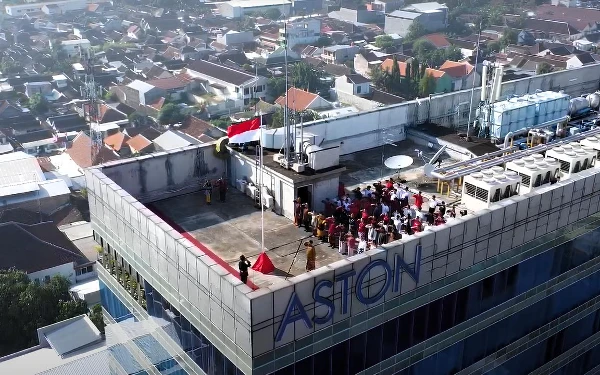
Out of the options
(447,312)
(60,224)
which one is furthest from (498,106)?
(60,224)

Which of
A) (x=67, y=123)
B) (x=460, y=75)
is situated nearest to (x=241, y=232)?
(x=67, y=123)

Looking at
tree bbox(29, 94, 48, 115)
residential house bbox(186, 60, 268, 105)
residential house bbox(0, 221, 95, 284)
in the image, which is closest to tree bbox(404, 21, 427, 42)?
residential house bbox(186, 60, 268, 105)

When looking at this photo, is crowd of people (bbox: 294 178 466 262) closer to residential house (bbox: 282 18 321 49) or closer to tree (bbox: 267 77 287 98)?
tree (bbox: 267 77 287 98)

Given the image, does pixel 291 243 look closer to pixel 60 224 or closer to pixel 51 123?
pixel 60 224

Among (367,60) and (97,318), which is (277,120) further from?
(367,60)

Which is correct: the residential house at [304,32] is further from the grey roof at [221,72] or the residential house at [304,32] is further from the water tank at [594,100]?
the water tank at [594,100]
